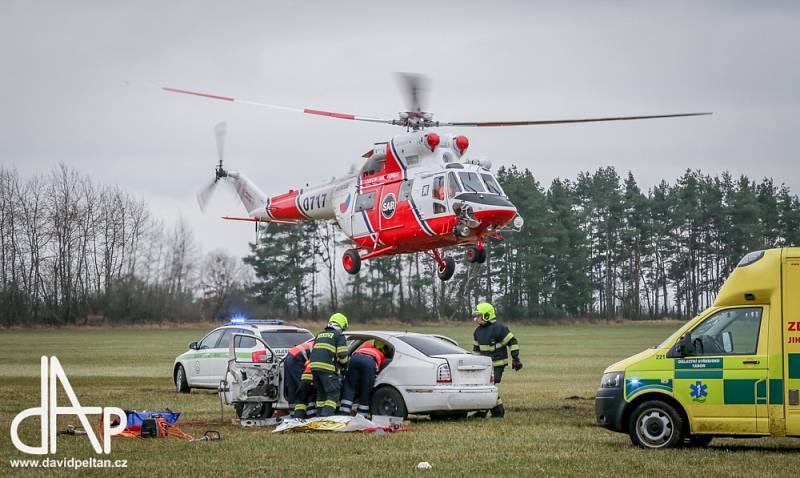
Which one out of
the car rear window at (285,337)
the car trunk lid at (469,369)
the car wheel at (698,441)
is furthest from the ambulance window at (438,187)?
the car wheel at (698,441)

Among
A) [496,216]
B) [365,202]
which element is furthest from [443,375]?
[365,202]

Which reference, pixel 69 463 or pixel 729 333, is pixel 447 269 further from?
pixel 69 463

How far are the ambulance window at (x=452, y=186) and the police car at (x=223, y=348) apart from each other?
5.80 meters

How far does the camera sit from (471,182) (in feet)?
95.8

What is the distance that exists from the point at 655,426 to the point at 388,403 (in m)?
4.68

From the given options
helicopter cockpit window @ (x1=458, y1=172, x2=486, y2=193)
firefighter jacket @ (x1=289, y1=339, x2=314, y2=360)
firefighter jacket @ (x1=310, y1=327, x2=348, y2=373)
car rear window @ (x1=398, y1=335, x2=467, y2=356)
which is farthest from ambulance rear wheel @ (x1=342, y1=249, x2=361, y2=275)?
firefighter jacket @ (x1=310, y1=327, x2=348, y2=373)

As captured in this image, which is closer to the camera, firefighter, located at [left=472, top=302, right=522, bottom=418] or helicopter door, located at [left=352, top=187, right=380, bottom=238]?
firefighter, located at [left=472, top=302, right=522, bottom=418]

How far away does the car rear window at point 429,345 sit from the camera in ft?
61.0

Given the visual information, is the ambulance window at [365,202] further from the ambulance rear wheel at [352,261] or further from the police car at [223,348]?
the police car at [223,348]

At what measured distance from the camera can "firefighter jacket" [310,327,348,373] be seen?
17.5 metres

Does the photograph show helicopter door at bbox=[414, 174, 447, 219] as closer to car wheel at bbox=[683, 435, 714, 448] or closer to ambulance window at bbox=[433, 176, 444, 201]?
ambulance window at bbox=[433, 176, 444, 201]

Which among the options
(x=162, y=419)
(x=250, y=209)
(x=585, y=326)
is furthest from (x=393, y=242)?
(x=585, y=326)

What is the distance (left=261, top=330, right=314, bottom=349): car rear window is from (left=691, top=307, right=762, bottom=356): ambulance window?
1071 centimetres

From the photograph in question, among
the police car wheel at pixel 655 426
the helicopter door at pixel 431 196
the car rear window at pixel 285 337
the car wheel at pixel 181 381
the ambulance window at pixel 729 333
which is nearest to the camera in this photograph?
the ambulance window at pixel 729 333
